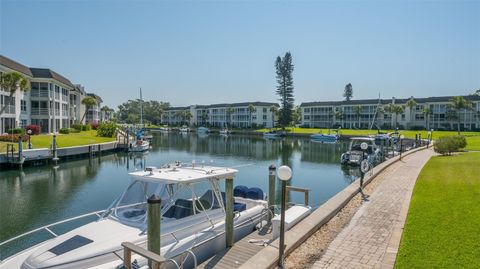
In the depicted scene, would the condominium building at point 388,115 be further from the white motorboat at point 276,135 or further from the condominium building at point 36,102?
the condominium building at point 36,102

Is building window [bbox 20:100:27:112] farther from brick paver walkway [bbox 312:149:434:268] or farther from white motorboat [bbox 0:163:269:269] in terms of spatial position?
brick paver walkway [bbox 312:149:434:268]

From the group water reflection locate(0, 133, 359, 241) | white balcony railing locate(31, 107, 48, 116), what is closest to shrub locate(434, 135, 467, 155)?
water reflection locate(0, 133, 359, 241)

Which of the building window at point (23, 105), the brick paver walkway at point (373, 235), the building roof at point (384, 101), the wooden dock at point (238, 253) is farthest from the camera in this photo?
the building roof at point (384, 101)

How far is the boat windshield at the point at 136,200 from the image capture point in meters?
9.56

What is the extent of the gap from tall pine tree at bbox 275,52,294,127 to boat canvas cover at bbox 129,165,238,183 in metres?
85.6

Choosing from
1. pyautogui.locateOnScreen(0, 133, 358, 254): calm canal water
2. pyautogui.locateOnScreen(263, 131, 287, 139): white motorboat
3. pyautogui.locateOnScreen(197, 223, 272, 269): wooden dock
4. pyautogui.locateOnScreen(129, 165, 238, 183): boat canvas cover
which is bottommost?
pyautogui.locateOnScreen(0, 133, 358, 254): calm canal water

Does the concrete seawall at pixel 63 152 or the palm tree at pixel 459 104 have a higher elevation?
the palm tree at pixel 459 104

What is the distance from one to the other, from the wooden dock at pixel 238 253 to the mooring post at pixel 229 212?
0.97 ft

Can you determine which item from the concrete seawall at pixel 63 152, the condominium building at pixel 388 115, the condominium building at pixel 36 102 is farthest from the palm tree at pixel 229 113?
the concrete seawall at pixel 63 152

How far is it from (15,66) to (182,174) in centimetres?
4846

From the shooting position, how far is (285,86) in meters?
95.8

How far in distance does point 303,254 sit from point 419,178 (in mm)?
12029

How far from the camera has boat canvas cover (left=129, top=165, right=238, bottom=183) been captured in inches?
379

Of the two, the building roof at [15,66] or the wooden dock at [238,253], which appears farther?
the building roof at [15,66]
